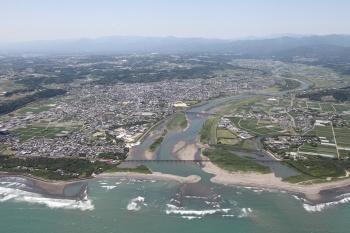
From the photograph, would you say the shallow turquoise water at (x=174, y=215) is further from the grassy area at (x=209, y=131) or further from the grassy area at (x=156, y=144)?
the grassy area at (x=209, y=131)

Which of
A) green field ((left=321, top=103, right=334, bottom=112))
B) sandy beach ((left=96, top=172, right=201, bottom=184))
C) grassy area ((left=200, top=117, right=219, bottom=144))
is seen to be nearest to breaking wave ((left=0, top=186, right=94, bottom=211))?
sandy beach ((left=96, top=172, right=201, bottom=184))

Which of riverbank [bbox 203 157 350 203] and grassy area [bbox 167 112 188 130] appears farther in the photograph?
grassy area [bbox 167 112 188 130]

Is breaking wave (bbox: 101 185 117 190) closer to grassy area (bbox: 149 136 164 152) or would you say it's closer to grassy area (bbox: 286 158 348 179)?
grassy area (bbox: 149 136 164 152)

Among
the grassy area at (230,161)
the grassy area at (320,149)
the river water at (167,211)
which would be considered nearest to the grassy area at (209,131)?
the grassy area at (230,161)

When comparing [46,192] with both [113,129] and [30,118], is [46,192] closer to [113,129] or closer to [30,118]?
[113,129]

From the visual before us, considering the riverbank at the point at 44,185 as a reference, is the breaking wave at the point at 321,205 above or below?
above

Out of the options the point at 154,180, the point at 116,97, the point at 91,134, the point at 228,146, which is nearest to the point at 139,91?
the point at 116,97

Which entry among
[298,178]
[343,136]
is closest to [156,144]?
[298,178]
